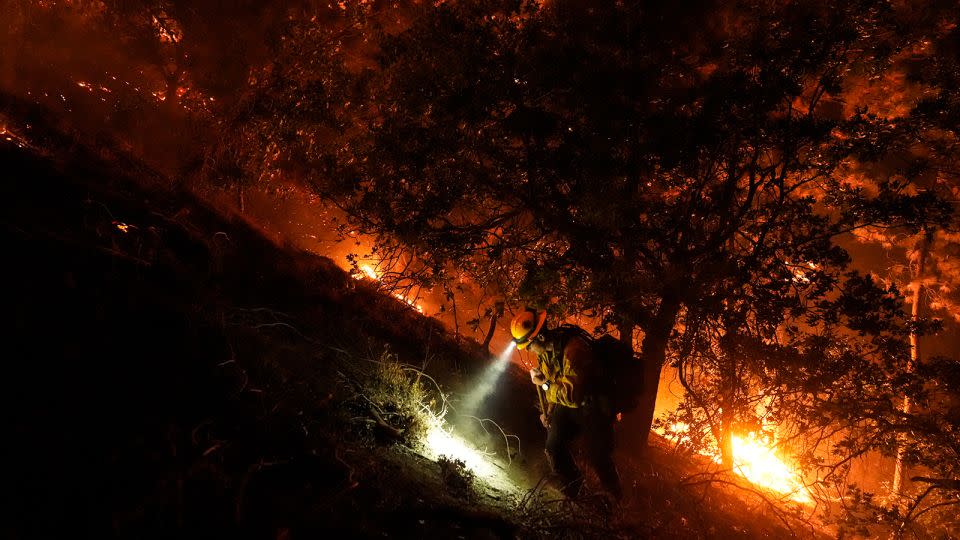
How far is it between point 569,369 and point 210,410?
4.06m

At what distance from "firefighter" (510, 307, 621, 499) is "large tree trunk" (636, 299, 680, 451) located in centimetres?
67


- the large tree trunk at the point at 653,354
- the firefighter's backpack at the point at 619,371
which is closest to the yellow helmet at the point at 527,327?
the firefighter's backpack at the point at 619,371

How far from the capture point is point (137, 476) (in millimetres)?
2363

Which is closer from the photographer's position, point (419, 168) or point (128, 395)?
point (128, 395)

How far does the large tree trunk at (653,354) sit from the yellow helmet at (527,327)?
1512mm

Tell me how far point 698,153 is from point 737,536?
18.0 feet

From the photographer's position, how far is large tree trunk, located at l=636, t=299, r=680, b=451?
7230mm

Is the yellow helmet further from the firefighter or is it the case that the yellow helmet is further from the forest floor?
the forest floor

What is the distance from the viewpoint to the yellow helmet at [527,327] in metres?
6.18

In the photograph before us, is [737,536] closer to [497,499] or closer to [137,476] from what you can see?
[497,499]

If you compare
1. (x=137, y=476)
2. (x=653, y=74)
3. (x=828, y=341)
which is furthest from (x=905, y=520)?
(x=137, y=476)

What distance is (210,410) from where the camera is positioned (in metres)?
3.23

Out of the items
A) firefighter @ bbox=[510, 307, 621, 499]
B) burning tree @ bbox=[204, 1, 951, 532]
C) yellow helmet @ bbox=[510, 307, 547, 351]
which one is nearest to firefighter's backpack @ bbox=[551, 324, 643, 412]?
firefighter @ bbox=[510, 307, 621, 499]

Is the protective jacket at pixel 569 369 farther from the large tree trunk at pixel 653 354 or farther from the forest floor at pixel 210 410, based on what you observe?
the forest floor at pixel 210 410
